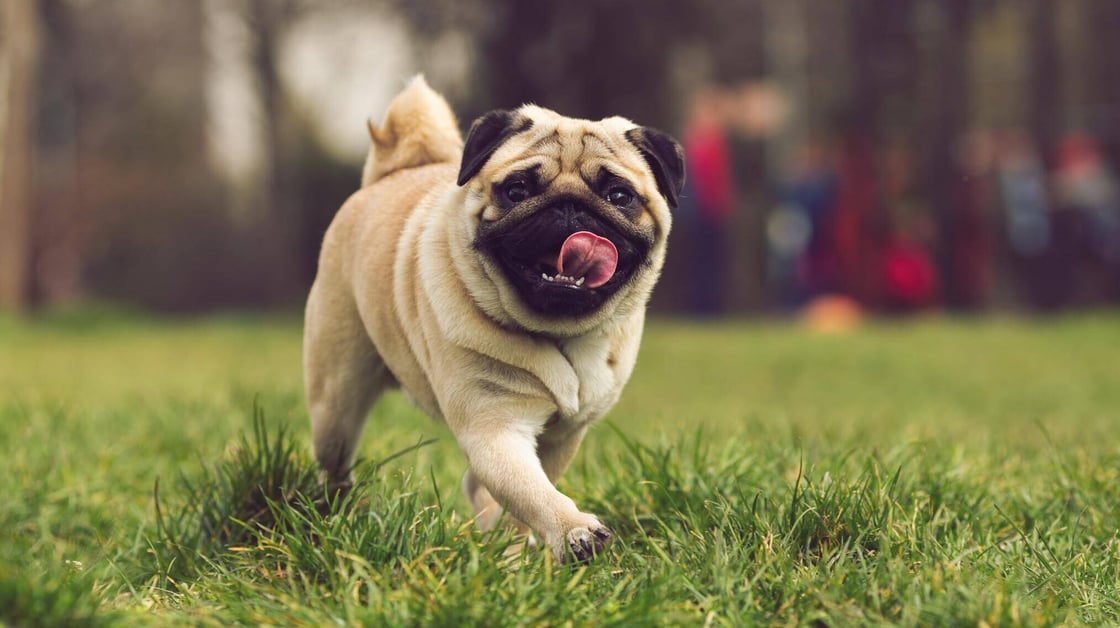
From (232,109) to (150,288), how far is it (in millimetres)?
3114

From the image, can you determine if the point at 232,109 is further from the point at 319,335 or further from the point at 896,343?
the point at 319,335

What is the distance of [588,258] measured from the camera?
3.07 metres

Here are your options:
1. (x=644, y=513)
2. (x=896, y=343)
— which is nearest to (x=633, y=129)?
(x=644, y=513)

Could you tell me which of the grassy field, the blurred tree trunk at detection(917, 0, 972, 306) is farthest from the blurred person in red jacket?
the grassy field

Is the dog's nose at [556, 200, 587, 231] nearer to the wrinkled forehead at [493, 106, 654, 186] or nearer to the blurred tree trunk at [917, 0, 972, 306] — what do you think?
the wrinkled forehead at [493, 106, 654, 186]

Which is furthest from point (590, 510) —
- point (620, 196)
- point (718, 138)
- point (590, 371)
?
point (718, 138)

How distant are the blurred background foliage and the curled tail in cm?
1045

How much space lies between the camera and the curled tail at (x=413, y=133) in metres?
4.09

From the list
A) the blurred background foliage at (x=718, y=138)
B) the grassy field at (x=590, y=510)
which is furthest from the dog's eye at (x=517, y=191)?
the blurred background foliage at (x=718, y=138)

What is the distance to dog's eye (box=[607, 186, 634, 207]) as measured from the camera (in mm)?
3229

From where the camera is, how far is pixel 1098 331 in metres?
11.9

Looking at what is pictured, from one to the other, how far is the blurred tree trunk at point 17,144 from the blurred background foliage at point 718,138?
29 millimetres

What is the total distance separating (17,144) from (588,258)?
14.7 m

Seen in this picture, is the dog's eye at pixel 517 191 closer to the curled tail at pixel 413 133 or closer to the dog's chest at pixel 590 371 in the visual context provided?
the dog's chest at pixel 590 371
